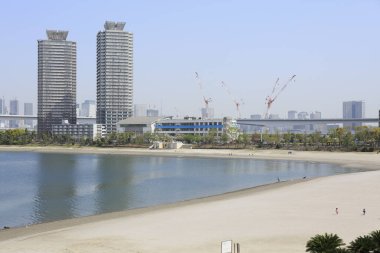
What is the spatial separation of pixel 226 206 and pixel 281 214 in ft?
17.6

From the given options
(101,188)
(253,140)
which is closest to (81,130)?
(253,140)

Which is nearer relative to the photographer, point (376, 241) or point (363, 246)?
point (363, 246)

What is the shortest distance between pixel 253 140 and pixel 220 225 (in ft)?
371

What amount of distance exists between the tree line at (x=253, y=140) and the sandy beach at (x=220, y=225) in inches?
2776

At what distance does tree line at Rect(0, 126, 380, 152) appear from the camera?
112 m

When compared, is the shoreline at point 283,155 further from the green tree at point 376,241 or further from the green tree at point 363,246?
the green tree at point 363,246

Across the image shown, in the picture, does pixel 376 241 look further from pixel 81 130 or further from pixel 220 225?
pixel 81 130

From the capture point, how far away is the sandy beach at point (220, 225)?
23203 millimetres

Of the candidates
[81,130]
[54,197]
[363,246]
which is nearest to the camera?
[363,246]

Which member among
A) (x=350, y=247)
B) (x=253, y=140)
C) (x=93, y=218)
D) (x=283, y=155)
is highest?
(x=350, y=247)

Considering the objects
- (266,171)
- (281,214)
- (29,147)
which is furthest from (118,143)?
(281,214)

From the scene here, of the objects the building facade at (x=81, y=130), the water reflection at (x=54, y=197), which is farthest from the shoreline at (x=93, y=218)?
the building facade at (x=81, y=130)

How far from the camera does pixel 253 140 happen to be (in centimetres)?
14012

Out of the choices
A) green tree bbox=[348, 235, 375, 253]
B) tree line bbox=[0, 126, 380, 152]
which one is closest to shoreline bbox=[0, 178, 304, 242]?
green tree bbox=[348, 235, 375, 253]
